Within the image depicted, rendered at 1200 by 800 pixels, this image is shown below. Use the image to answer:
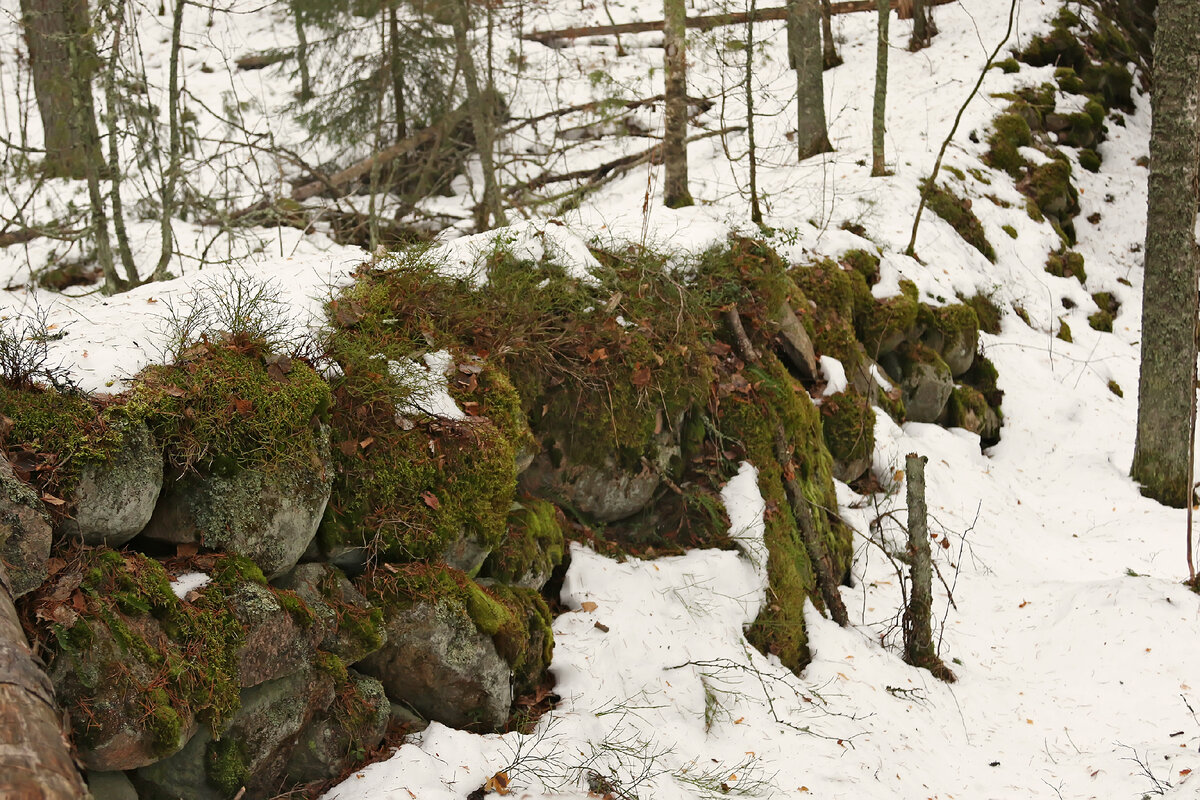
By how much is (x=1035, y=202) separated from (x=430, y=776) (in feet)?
40.8

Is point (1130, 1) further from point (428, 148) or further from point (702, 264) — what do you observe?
point (702, 264)

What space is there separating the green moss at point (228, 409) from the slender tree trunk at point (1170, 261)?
7036mm

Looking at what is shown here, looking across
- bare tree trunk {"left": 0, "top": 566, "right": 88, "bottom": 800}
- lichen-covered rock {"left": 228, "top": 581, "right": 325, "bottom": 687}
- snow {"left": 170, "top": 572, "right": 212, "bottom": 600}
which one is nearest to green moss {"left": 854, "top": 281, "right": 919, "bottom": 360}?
lichen-covered rock {"left": 228, "top": 581, "right": 325, "bottom": 687}

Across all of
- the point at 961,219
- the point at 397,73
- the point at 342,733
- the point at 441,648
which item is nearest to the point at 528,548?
the point at 441,648

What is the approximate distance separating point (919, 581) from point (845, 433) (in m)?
1.80

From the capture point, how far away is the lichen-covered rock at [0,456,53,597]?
2.32 metres

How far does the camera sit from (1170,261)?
7590 millimetres

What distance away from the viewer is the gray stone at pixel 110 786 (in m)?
2.39

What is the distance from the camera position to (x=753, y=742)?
3.94 metres

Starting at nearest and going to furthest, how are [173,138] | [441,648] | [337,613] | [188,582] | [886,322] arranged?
[188,582] < [337,613] < [441,648] < [173,138] < [886,322]

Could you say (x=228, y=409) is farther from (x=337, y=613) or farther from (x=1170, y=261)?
(x=1170, y=261)

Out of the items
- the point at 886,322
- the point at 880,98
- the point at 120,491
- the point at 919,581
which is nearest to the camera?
A: the point at 120,491

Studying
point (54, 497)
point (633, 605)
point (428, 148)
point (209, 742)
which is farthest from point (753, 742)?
point (428, 148)

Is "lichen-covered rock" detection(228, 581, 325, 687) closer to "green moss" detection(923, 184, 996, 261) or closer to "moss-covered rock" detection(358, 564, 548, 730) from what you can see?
"moss-covered rock" detection(358, 564, 548, 730)
